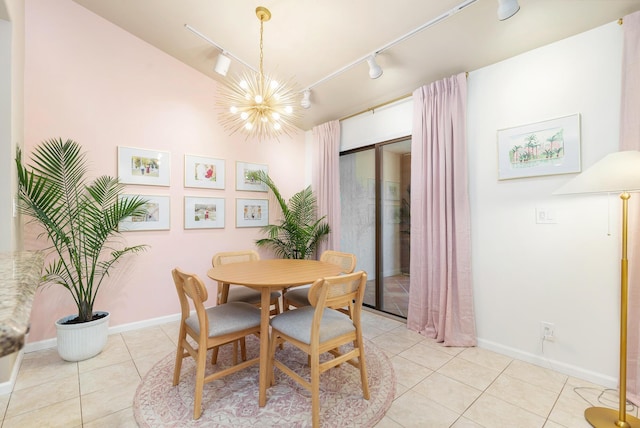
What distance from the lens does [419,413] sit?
1.75 meters

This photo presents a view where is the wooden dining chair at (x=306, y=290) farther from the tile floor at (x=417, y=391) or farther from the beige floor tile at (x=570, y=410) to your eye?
the beige floor tile at (x=570, y=410)

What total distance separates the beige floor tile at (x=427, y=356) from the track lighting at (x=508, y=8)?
8.47 ft

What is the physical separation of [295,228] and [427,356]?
7.01ft

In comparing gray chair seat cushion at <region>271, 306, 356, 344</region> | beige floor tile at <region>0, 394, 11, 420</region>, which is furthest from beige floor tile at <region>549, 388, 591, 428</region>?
beige floor tile at <region>0, 394, 11, 420</region>

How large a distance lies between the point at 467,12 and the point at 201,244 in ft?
11.4

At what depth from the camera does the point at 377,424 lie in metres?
1.66

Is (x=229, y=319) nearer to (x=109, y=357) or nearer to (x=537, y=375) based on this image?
(x=109, y=357)

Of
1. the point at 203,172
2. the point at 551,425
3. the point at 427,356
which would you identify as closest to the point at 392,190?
the point at 427,356

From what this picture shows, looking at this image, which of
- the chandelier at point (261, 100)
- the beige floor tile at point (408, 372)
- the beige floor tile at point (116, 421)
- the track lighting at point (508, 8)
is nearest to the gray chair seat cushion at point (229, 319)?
the beige floor tile at point (116, 421)

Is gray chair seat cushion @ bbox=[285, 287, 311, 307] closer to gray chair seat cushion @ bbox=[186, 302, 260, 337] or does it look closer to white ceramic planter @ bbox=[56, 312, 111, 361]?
gray chair seat cushion @ bbox=[186, 302, 260, 337]

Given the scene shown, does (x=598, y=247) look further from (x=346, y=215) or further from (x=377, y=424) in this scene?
(x=346, y=215)

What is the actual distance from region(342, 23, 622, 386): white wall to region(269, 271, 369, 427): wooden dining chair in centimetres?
145

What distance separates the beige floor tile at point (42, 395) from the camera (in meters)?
1.79

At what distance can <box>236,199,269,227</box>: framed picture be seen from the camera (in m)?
3.78
